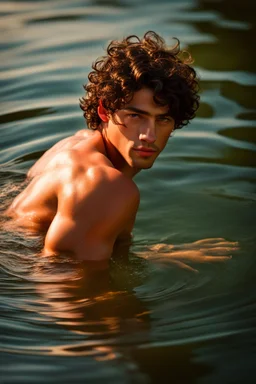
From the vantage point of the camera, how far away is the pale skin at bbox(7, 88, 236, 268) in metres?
4.20

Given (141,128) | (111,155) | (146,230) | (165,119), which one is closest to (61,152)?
(111,155)

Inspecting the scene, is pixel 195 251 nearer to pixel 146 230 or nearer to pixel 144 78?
pixel 146 230

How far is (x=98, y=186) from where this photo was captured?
4.17 m

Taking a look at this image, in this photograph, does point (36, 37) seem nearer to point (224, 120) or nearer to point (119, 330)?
point (224, 120)

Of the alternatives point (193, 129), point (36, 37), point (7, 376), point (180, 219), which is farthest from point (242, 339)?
point (36, 37)

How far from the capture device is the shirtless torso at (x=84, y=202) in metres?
4.18

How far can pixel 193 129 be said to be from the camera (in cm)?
682

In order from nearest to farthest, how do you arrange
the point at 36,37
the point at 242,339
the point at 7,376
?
the point at 7,376 → the point at 242,339 → the point at 36,37

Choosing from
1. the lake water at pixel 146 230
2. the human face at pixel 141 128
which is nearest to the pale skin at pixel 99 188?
the human face at pixel 141 128

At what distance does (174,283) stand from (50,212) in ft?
2.48

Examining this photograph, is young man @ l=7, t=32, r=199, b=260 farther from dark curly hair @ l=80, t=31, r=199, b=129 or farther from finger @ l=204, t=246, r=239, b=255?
finger @ l=204, t=246, r=239, b=255

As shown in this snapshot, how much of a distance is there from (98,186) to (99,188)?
0.4 inches

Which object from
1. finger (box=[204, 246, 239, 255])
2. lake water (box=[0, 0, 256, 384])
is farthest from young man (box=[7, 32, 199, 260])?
finger (box=[204, 246, 239, 255])

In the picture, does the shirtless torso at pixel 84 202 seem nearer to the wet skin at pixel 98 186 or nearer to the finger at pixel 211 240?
the wet skin at pixel 98 186
